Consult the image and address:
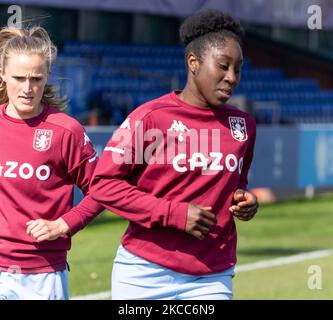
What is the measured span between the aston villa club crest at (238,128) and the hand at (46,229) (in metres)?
0.88

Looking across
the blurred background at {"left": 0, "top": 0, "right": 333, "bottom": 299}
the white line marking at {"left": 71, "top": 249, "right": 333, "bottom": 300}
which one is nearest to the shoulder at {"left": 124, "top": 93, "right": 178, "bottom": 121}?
the blurred background at {"left": 0, "top": 0, "right": 333, "bottom": 299}

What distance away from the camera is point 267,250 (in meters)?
12.6

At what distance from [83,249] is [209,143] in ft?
24.3

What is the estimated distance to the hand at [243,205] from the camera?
4.86 metres

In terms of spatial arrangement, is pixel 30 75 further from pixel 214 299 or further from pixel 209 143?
pixel 214 299

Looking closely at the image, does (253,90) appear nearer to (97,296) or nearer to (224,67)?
(97,296)

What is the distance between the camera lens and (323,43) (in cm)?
3294

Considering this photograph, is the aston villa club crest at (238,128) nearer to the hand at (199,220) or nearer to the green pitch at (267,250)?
the hand at (199,220)

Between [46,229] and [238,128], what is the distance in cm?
100

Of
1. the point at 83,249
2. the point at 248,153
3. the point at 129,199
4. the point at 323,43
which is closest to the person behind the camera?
the point at 129,199

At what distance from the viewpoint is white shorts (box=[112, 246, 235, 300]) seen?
4844 millimetres

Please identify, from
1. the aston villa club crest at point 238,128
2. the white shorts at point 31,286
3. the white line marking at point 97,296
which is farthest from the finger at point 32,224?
the white line marking at point 97,296

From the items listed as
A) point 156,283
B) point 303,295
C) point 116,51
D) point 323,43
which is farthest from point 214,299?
point 323,43

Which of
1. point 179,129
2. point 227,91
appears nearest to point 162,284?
point 179,129
